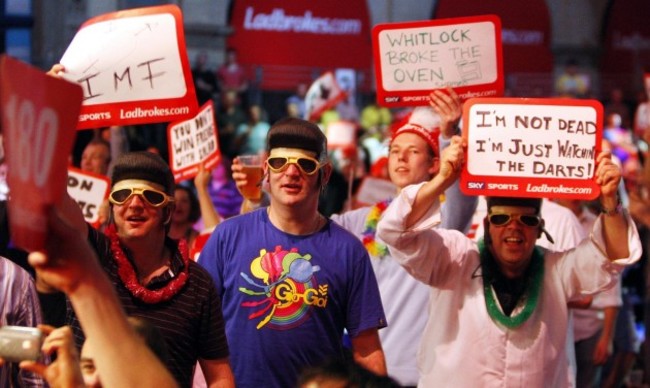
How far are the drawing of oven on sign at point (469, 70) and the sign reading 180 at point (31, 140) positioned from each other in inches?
152

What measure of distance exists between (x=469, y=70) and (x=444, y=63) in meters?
0.12

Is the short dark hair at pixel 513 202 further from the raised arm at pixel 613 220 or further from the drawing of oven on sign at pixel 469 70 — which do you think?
the drawing of oven on sign at pixel 469 70

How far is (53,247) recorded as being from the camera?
7.23ft

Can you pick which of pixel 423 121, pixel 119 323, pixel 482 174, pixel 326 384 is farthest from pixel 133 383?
pixel 423 121

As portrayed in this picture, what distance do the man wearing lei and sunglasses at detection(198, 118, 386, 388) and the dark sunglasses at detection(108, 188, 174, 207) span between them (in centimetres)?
52

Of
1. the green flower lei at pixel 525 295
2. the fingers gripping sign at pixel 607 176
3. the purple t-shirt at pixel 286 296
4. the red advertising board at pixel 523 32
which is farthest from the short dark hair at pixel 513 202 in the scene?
the red advertising board at pixel 523 32

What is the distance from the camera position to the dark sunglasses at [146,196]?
4516mm

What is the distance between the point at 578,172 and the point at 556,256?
0.33 m

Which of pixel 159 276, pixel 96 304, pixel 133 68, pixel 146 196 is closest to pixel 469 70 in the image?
pixel 133 68

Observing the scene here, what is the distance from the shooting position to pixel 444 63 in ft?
19.6

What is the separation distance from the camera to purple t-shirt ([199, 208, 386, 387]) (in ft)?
16.0

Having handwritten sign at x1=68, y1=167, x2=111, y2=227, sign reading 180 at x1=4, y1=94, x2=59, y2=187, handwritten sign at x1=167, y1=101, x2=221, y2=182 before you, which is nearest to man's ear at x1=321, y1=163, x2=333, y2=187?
handwritten sign at x1=68, y1=167, x2=111, y2=227

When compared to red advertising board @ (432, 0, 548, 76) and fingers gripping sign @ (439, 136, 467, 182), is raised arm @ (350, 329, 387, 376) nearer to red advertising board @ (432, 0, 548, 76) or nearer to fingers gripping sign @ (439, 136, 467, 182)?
fingers gripping sign @ (439, 136, 467, 182)

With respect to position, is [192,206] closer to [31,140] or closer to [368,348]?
[368,348]
